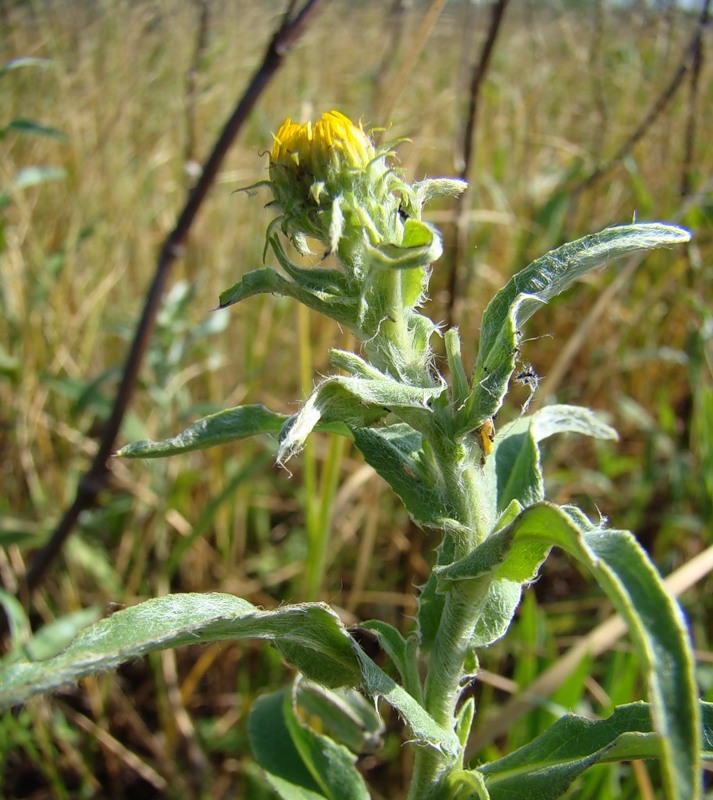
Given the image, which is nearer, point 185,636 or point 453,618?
point 185,636

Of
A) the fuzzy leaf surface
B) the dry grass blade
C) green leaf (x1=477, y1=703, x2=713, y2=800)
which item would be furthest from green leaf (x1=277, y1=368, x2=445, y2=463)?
the dry grass blade

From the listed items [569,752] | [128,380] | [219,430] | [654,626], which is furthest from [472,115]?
[654,626]

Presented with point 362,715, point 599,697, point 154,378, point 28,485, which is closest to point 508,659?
point 599,697

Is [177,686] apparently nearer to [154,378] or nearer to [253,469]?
[253,469]

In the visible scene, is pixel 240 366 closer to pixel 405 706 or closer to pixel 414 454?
pixel 414 454

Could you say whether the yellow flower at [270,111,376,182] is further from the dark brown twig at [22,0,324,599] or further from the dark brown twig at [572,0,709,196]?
the dark brown twig at [572,0,709,196]

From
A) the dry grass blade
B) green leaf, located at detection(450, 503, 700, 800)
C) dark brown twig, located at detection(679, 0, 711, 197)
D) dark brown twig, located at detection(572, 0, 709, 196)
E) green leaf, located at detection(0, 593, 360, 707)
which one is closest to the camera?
green leaf, located at detection(450, 503, 700, 800)
